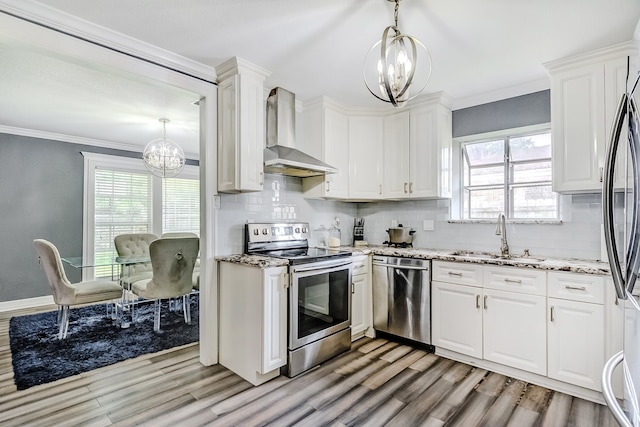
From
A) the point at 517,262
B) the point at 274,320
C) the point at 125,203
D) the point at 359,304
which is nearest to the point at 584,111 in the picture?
the point at 517,262

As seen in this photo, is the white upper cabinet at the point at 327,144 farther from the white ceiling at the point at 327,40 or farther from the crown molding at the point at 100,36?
the crown molding at the point at 100,36

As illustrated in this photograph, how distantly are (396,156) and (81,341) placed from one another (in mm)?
3767

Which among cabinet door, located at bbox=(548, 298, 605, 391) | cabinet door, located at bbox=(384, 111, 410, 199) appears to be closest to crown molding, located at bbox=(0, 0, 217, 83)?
cabinet door, located at bbox=(384, 111, 410, 199)

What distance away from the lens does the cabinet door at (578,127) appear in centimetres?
239

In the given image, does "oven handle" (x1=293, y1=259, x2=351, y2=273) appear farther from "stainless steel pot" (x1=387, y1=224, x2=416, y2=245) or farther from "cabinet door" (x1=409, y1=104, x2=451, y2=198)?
"cabinet door" (x1=409, y1=104, x2=451, y2=198)

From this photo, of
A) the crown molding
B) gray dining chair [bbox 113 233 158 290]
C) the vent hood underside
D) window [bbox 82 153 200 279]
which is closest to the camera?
the crown molding

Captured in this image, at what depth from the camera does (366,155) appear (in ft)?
12.1

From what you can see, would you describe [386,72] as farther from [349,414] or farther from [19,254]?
[19,254]

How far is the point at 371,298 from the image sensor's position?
3.33 metres

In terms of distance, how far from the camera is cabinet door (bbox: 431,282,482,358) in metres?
2.68

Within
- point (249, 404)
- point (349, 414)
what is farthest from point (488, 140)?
point (249, 404)

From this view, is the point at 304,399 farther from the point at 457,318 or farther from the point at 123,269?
the point at 123,269

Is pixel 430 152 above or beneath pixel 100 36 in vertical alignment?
beneath

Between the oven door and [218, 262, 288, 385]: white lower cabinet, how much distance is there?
0.27ft
